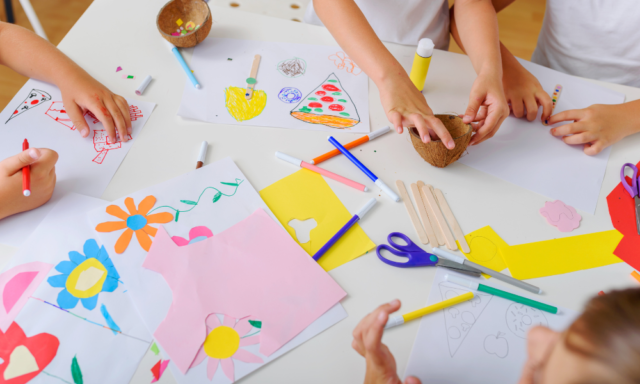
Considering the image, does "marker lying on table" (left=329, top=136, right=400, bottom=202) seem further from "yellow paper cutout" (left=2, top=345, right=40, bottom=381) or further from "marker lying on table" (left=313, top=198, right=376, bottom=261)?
"yellow paper cutout" (left=2, top=345, right=40, bottom=381)

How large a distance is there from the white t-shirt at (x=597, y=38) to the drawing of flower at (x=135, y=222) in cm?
101

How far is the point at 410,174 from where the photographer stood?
652mm

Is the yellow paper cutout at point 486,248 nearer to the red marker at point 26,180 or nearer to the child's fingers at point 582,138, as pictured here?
the child's fingers at point 582,138

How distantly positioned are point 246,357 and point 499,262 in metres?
0.38

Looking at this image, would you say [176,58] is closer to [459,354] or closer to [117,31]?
[117,31]

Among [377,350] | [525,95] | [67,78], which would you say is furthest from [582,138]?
[67,78]

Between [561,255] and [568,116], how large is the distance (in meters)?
0.30

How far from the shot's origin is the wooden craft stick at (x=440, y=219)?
57cm

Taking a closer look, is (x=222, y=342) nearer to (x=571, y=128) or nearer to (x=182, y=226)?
(x=182, y=226)

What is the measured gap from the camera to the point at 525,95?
2.46 ft

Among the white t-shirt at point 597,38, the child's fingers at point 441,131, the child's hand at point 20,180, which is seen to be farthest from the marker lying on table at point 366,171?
the white t-shirt at point 597,38

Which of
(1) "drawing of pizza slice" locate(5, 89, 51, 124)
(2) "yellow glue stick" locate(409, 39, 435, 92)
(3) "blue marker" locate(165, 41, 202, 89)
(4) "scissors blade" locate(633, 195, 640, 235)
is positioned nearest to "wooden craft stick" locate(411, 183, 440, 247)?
(2) "yellow glue stick" locate(409, 39, 435, 92)

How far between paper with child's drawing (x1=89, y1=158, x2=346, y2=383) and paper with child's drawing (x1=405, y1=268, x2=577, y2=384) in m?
0.12

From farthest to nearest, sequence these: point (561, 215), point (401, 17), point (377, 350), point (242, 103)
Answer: point (401, 17), point (242, 103), point (561, 215), point (377, 350)
